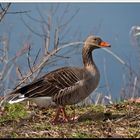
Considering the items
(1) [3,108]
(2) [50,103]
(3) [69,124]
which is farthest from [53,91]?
(1) [3,108]

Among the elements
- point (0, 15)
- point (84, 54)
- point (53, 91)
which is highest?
point (0, 15)

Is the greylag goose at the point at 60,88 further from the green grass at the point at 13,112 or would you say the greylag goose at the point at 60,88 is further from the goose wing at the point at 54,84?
the green grass at the point at 13,112

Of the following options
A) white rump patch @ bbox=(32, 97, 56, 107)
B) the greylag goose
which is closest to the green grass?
the greylag goose

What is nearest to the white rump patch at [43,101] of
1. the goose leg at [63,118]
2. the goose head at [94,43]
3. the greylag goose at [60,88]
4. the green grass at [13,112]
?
the greylag goose at [60,88]

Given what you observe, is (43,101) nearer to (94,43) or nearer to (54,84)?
(54,84)

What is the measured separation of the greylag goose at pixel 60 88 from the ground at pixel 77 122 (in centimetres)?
31

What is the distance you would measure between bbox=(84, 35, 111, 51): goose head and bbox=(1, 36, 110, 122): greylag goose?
62 cm

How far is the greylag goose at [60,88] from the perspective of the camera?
294 inches

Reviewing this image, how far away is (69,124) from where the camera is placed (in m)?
7.05

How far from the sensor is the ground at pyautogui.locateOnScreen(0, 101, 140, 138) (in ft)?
20.8

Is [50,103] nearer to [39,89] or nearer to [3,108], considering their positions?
[39,89]

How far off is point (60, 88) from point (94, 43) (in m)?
1.12

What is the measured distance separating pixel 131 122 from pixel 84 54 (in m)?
1.62

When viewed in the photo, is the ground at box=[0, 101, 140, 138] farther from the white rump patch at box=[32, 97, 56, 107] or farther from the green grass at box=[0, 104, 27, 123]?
the white rump patch at box=[32, 97, 56, 107]
